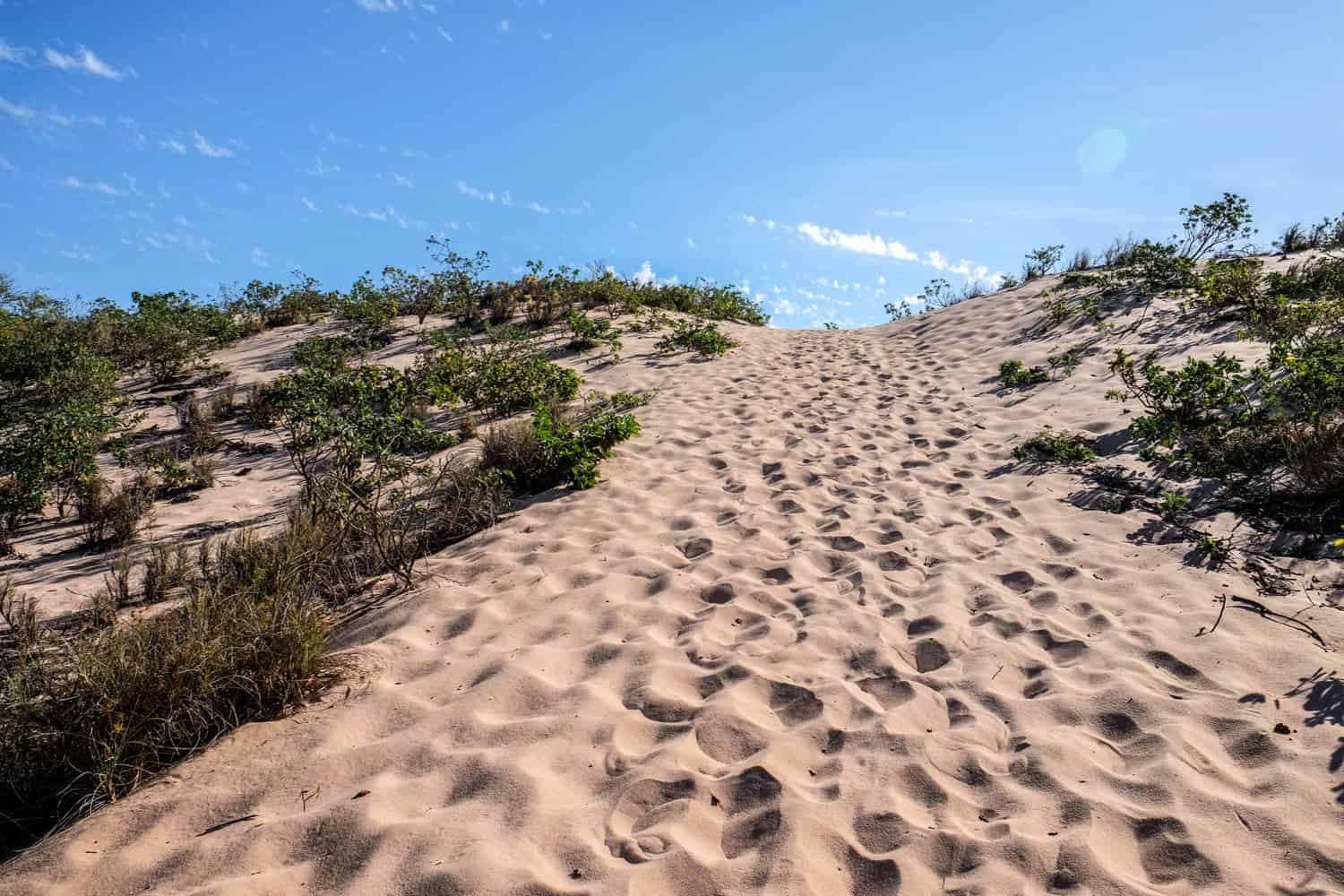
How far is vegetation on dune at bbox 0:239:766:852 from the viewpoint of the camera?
2607mm

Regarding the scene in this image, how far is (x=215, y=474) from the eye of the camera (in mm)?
6879

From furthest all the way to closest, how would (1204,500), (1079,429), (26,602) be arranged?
(1079,429), (1204,500), (26,602)

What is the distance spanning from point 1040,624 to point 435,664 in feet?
9.94

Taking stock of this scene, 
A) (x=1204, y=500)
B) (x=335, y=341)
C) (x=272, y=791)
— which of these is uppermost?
(x=335, y=341)

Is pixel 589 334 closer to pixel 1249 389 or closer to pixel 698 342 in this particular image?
pixel 698 342

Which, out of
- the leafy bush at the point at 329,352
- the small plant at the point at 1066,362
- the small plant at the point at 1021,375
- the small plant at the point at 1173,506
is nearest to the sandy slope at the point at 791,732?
the small plant at the point at 1173,506

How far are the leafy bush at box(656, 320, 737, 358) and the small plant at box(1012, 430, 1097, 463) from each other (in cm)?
586

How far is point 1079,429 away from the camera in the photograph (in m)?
6.16

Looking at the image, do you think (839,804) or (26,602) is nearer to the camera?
(839,804)

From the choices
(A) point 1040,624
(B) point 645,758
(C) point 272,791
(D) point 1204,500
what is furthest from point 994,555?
(C) point 272,791

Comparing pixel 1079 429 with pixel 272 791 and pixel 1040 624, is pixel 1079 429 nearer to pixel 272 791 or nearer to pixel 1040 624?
pixel 1040 624

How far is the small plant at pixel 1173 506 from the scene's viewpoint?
4.42m

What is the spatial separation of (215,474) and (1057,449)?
7959 millimetres

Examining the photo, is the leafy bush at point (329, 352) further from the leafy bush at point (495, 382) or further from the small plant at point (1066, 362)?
the small plant at point (1066, 362)
